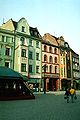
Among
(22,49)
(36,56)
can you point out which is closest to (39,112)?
(22,49)

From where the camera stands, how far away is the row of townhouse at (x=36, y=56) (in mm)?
48188

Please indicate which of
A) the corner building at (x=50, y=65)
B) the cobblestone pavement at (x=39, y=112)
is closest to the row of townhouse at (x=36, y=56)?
the corner building at (x=50, y=65)

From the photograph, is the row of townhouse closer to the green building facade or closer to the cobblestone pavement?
the green building facade

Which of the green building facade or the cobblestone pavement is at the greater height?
the green building facade

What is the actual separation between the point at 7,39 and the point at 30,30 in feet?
29.2

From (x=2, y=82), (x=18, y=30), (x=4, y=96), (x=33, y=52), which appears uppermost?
(x=18, y=30)

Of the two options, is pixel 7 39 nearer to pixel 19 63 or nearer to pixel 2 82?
pixel 19 63

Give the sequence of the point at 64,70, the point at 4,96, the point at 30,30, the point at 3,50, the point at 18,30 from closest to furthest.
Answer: the point at 4,96 < the point at 3,50 < the point at 18,30 < the point at 30,30 < the point at 64,70

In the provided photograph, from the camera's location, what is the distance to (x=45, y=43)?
57125mm

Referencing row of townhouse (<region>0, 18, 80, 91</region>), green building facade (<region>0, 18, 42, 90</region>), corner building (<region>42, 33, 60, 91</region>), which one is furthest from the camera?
corner building (<region>42, 33, 60, 91</region>)

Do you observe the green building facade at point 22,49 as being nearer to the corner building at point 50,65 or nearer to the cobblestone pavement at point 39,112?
the corner building at point 50,65

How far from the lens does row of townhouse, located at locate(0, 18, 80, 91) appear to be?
158 feet

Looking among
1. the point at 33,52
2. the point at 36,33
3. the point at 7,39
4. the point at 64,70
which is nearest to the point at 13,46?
the point at 7,39

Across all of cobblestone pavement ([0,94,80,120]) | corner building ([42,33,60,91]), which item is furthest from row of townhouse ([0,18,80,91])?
cobblestone pavement ([0,94,80,120])
